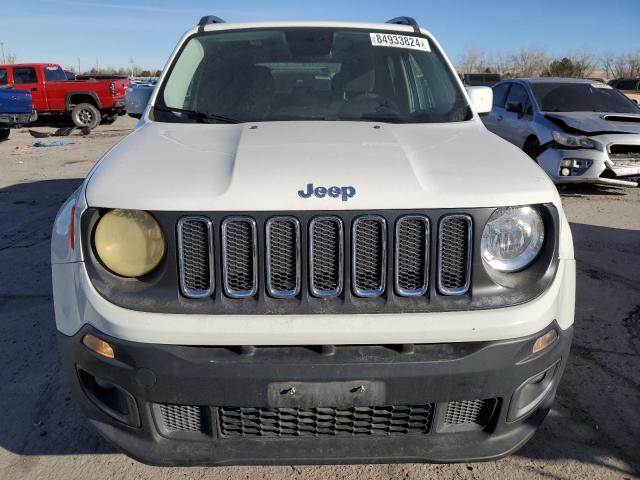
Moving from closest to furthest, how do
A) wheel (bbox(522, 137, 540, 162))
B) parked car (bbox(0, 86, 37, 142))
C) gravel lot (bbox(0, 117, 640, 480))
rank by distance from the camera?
gravel lot (bbox(0, 117, 640, 480)) < wheel (bbox(522, 137, 540, 162)) < parked car (bbox(0, 86, 37, 142))

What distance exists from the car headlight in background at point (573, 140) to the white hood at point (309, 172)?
5997mm

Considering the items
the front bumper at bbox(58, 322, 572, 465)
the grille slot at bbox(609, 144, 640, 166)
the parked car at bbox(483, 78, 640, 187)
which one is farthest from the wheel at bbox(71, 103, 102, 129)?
the front bumper at bbox(58, 322, 572, 465)

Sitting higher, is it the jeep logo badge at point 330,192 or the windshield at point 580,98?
the jeep logo badge at point 330,192

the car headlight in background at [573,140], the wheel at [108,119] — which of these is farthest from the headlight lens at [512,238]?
Result: the wheel at [108,119]

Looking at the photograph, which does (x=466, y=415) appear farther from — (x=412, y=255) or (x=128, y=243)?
(x=128, y=243)

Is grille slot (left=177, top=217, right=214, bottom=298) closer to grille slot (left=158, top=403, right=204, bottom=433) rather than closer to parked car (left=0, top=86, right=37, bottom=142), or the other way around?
grille slot (left=158, top=403, right=204, bottom=433)

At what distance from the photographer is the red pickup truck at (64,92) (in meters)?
18.0

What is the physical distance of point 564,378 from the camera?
3307 millimetres

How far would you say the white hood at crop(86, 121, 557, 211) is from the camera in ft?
6.50

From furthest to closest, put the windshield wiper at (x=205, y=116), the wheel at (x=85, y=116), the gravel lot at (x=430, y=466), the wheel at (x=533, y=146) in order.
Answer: the wheel at (x=85, y=116) < the wheel at (x=533, y=146) < the windshield wiper at (x=205, y=116) < the gravel lot at (x=430, y=466)

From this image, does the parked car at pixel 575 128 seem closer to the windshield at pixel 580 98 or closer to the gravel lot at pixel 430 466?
the windshield at pixel 580 98

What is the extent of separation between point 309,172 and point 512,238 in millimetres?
783

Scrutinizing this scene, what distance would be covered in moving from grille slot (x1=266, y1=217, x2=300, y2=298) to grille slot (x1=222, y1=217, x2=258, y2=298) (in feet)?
0.17

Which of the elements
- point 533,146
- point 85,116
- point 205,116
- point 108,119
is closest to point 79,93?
point 85,116
